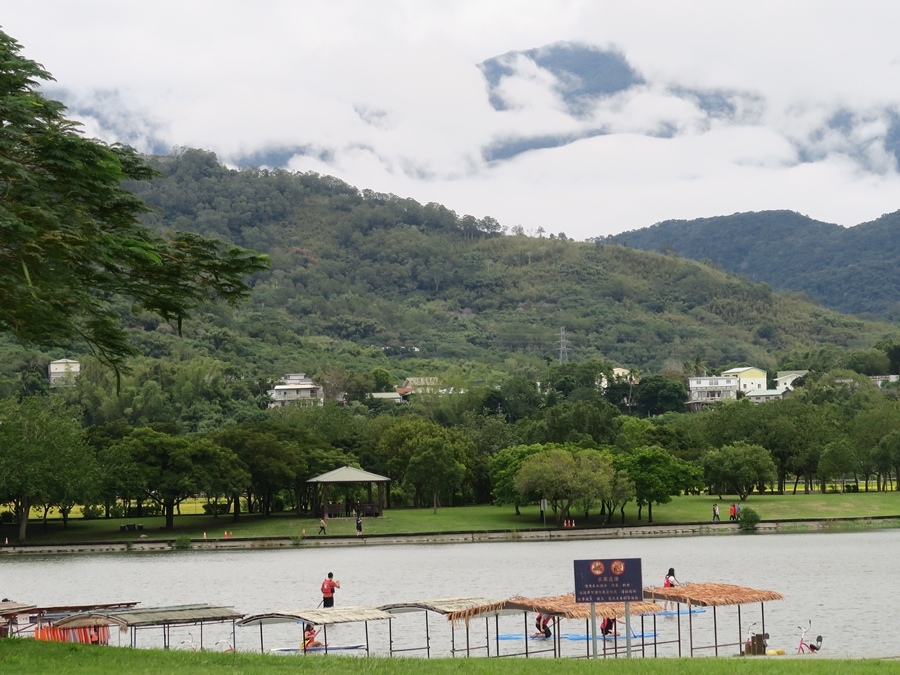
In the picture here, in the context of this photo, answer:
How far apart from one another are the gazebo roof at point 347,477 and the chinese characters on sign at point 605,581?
185 feet

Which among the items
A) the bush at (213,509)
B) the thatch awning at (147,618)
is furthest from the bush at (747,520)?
the thatch awning at (147,618)

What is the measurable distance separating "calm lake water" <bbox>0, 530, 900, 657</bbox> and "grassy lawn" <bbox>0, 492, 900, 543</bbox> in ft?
19.3

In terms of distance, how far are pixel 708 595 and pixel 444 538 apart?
1836 inches

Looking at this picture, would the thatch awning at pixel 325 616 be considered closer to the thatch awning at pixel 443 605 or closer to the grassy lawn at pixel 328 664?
the thatch awning at pixel 443 605

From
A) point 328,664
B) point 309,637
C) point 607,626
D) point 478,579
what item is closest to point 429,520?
point 478,579

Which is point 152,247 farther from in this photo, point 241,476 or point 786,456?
point 786,456

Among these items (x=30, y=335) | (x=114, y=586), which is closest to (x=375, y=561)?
(x=114, y=586)

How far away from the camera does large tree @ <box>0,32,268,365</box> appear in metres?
18.3

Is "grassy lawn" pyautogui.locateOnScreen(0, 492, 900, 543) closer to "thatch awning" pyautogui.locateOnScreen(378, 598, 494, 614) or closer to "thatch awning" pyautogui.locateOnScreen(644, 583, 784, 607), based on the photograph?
"thatch awning" pyautogui.locateOnScreen(644, 583, 784, 607)

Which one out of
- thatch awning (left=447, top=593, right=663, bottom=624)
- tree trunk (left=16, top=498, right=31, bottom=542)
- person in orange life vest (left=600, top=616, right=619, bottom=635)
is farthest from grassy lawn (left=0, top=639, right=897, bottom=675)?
tree trunk (left=16, top=498, right=31, bottom=542)

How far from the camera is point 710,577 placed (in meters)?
50.5

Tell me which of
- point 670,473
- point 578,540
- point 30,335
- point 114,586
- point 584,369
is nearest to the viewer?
point 30,335

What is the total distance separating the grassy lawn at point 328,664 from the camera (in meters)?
20.6

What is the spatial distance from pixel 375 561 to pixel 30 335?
144 ft
